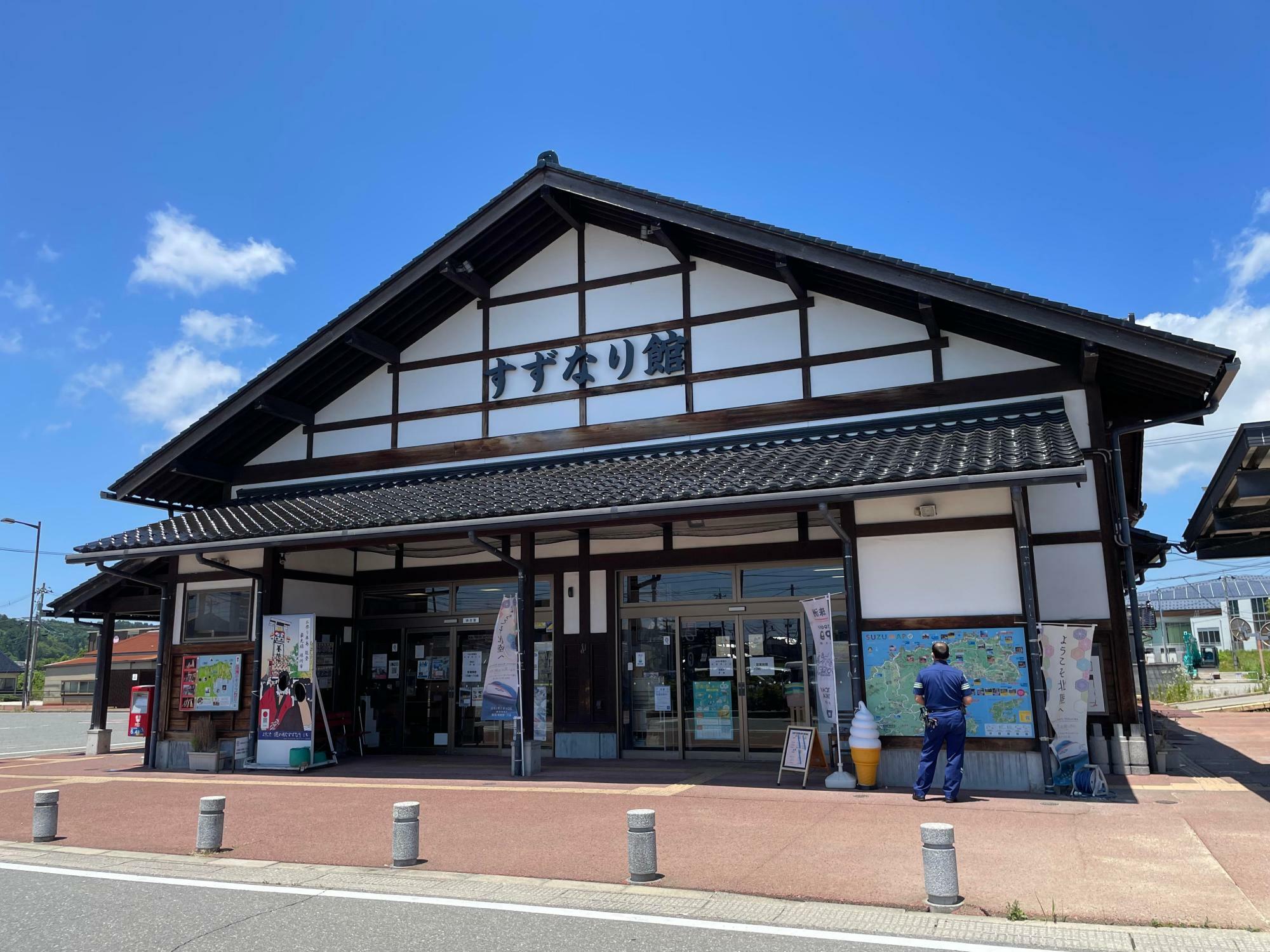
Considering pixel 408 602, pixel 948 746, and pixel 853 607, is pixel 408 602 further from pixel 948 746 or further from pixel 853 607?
pixel 948 746

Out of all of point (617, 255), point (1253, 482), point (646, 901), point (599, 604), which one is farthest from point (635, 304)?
point (646, 901)

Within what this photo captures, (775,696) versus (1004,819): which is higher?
(775,696)

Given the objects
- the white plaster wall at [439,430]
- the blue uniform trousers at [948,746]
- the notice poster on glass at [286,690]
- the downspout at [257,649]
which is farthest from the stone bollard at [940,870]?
the downspout at [257,649]

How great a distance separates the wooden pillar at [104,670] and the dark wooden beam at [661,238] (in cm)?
1316

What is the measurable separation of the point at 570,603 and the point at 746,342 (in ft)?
14.3

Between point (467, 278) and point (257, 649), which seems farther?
point (467, 278)

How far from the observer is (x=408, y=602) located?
587 inches

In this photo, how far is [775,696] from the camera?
40.0 ft

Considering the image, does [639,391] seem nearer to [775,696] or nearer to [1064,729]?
[775,696]

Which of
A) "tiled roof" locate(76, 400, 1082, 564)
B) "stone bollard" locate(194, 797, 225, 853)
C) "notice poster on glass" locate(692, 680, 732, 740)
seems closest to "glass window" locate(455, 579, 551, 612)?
"tiled roof" locate(76, 400, 1082, 564)

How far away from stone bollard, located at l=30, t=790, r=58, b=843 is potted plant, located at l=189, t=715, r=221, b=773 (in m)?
4.77

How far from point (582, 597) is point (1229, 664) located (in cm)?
4466

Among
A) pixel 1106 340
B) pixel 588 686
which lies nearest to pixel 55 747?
pixel 588 686

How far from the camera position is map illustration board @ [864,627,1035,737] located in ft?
30.8
